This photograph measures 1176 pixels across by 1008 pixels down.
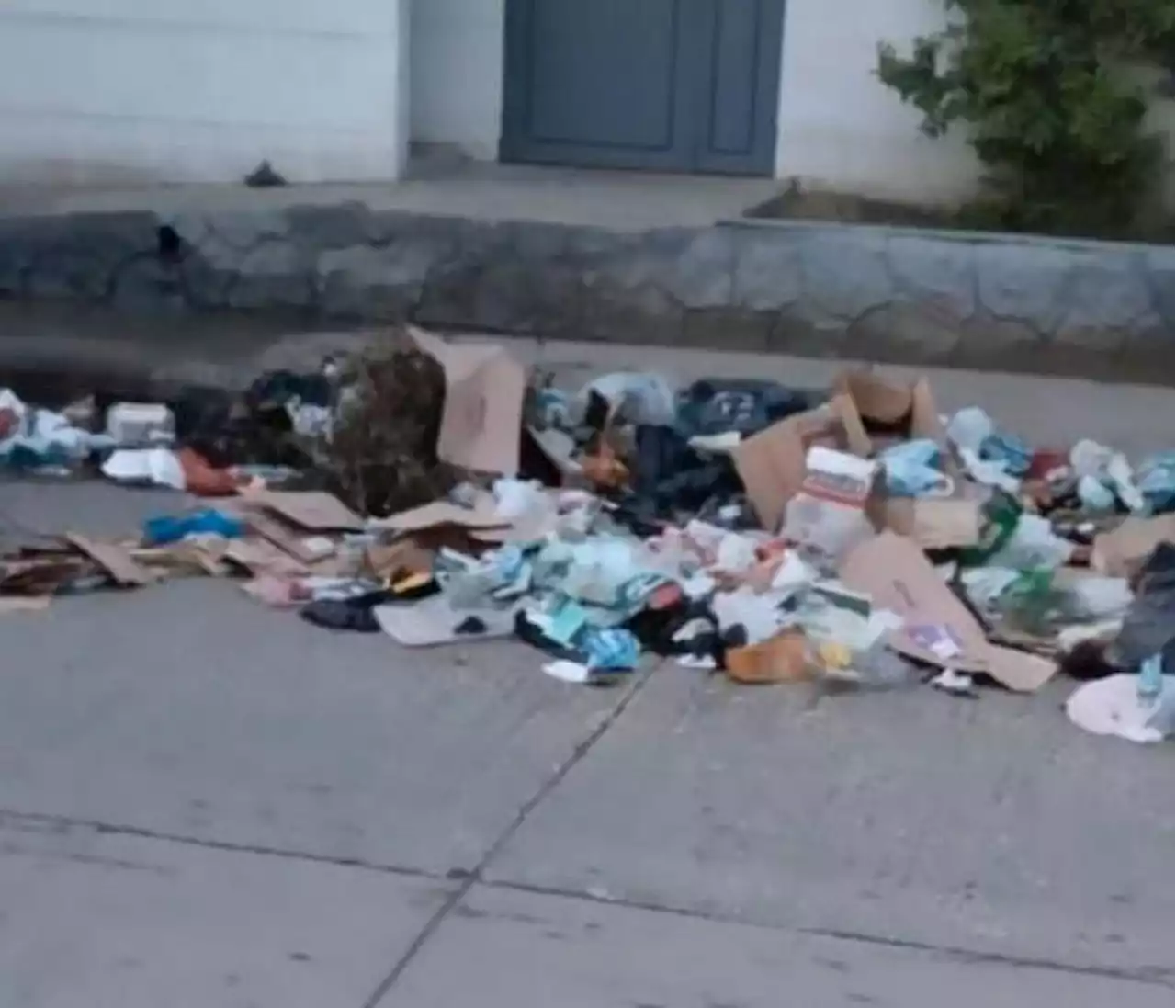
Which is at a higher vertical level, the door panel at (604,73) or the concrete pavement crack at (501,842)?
the door panel at (604,73)

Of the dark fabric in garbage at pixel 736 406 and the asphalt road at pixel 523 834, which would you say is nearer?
the asphalt road at pixel 523 834

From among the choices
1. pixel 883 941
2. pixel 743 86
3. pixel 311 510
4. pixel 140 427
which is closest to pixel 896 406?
pixel 311 510

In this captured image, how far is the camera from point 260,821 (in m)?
4.09

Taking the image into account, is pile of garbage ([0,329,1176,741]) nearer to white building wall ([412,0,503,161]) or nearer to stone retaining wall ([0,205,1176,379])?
stone retaining wall ([0,205,1176,379])

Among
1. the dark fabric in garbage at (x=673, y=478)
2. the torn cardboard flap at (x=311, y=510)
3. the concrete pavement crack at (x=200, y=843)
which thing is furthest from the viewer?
the dark fabric in garbage at (x=673, y=478)

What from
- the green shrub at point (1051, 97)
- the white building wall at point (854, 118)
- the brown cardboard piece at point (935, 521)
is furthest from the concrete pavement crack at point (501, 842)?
the white building wall at point (854, 118)

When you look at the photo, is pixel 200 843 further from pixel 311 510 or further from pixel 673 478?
pixel 673 478

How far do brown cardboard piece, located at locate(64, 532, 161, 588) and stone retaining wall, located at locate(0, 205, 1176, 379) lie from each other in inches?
118

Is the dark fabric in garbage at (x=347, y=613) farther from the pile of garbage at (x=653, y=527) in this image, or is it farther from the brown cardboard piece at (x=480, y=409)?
the brown cardboard piece at (x=480, y=409)

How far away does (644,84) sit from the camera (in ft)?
31.0

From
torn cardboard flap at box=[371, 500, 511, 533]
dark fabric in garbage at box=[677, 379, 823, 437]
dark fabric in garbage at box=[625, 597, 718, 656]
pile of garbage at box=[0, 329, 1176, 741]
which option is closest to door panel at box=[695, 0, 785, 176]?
dark fabric in garbage at box=[677, 379, 823, 437]

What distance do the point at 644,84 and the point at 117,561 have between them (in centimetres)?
462

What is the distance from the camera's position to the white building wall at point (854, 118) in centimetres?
905

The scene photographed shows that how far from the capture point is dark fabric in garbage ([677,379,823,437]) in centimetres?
666
